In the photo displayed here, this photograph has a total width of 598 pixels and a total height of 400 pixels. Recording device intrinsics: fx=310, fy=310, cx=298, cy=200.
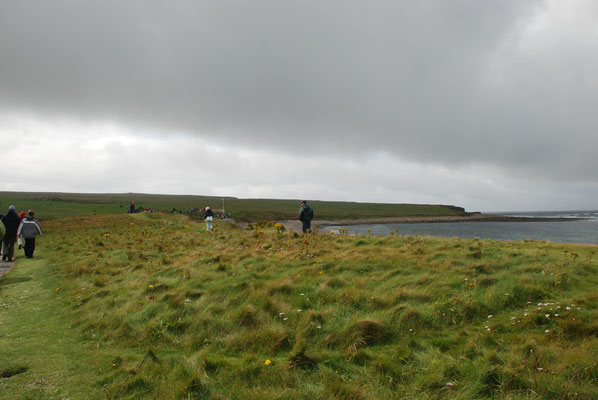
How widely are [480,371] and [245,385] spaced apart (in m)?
4.08

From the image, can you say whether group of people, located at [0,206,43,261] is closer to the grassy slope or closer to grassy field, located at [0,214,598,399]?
grassy field, located at [0,214,598,399]

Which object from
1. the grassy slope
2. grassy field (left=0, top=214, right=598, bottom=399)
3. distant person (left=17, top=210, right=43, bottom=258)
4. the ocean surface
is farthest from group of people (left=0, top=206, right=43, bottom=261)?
the ocean surface

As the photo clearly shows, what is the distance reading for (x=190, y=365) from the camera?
19.9ft

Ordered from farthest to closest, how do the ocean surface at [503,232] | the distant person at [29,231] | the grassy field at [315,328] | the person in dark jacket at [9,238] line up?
the ocean surface at [503,232], the distant person at [29,231], the person in dark jacket at [9,238], the grassy field at [315,328]

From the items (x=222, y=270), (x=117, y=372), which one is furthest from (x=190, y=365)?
(x=222, y=270)

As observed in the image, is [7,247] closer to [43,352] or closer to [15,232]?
[15,232]

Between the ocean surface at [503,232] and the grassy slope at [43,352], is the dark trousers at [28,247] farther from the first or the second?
the ocean surface at [503,232]

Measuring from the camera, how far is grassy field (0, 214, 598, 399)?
530 centimetres

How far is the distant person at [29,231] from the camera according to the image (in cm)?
1783

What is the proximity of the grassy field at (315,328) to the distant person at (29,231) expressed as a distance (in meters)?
6.37

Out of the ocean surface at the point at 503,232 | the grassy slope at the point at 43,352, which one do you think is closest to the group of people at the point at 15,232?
the grassy slope at the point at 43,352

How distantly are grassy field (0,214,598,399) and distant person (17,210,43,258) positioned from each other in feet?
20.9

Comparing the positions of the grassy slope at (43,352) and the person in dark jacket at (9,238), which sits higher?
the person in dark jacket at (9,238)

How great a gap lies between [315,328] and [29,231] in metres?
19.2
